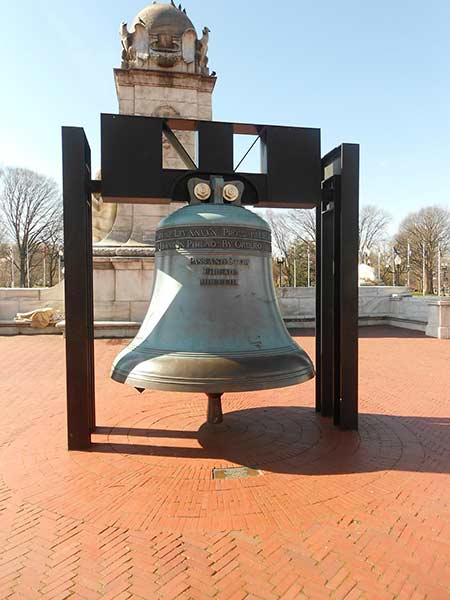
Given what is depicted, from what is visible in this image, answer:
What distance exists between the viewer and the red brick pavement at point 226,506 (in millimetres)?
2574

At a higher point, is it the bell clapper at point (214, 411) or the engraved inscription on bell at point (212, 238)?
the engraved inscription on bell at point (212, 238)

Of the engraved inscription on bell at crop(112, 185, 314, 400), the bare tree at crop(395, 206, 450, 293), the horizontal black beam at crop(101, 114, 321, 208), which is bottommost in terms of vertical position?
the engraved inscription on bell at crop(112, 185, 314, 400)

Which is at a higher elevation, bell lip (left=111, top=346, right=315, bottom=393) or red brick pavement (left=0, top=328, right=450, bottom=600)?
bell lip (left=111, top=346, right=315, bottom=393)

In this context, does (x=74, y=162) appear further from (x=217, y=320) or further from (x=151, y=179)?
(x=217, y=320)

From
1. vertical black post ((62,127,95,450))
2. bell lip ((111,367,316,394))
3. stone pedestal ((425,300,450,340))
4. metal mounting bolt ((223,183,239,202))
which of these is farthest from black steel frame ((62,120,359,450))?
stone pedestal ((425,300,450,340))

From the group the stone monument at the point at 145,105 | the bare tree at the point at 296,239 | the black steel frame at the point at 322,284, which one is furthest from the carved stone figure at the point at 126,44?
the bare tree at the point at 296,239

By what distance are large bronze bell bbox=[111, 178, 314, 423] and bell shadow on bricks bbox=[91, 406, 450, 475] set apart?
114 cm

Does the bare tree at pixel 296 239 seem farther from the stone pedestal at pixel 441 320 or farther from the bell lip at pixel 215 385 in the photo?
the bell lip at pixel 215 385

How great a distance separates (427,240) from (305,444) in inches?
1736

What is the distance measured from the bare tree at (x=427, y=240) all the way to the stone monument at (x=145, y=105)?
1345 inches

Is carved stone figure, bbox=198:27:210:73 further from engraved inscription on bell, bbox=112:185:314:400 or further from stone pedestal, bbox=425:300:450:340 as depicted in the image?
engraved inscription on bell, bbox=112:185:314:400

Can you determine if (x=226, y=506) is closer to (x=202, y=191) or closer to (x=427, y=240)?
(x=202, y=191)

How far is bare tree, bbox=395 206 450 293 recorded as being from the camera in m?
43.2

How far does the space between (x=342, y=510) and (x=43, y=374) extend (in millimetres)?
7097
